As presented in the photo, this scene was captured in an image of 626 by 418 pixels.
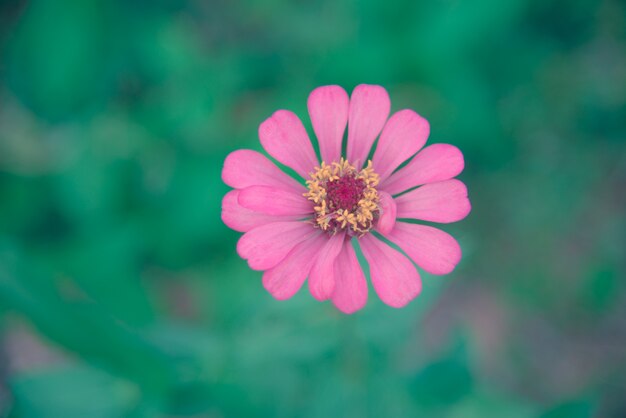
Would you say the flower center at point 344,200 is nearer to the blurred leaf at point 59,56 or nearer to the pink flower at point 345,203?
the pink flower at point 345,203

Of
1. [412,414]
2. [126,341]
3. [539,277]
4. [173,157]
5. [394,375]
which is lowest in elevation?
[412,414]

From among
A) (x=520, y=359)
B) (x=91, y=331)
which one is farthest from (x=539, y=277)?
(x=91, y=331)

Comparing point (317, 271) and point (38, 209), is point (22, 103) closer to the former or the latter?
point (38, 209)

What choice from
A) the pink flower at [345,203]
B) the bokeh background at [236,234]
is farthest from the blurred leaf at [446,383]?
the pink flower at [345,203]

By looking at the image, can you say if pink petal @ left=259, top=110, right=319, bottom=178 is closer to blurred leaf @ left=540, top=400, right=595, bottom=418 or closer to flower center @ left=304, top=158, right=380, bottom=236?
flower center @ left=304, top=158, right=380, bottom=236

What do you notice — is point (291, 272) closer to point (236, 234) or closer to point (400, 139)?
point (400, 139)

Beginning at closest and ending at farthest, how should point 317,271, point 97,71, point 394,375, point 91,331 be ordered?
point 317,271, point 91,331, point 394,375, point 97,71

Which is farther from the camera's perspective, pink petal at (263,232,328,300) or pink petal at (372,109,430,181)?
pink petal at (372,109,430,181)

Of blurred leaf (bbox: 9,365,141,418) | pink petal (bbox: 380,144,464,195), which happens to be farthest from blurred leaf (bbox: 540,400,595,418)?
blurred leaf (bbox: 9,365,141,418)
